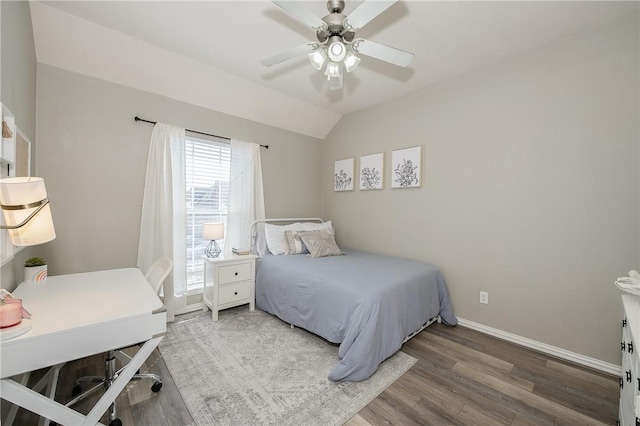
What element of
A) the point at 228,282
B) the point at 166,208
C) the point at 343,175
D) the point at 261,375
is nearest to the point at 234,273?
the point at 228,282

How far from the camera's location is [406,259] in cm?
321

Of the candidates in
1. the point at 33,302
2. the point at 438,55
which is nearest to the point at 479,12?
the point at 438,55

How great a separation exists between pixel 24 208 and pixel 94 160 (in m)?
1.69

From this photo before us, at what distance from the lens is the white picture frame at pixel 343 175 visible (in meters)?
3.97

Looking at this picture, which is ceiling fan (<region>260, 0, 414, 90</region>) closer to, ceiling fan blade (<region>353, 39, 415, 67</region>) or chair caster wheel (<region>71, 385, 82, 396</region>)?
ceiling fan blade (<region>353, 39, 415, 67</region>)

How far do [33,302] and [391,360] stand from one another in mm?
2353

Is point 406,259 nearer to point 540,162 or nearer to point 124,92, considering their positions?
point 540,162

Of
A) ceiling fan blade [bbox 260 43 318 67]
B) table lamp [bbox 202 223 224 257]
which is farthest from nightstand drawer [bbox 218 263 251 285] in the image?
ceiling fan blade [bbox 260 43 318 67]

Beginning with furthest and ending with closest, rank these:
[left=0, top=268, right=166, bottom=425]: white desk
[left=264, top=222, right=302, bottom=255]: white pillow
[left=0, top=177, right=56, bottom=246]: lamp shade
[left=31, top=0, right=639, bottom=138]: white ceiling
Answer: [left=264, top=222, right=302, bottom=255]: white pillow
[left=31, top=0, right=639, bottom=138]: white ceiling
[left=0, top=177, right=56, bottom=246]: lamp shade
[left=0, top=268, right=166, bottom=425]: white desk

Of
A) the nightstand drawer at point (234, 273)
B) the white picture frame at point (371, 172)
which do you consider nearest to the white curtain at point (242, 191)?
the nightstand drawer at point (234, 273)

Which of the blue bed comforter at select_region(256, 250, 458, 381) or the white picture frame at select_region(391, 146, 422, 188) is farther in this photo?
the white picture frame at select_region(391, 146, 422, 188)

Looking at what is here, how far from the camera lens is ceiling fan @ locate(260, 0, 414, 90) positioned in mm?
1457

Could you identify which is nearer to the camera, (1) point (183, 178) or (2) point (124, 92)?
(2) point (124, 92)

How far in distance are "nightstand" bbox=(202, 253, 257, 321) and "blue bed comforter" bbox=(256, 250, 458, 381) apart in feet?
0.38
